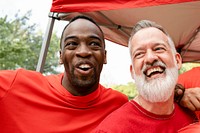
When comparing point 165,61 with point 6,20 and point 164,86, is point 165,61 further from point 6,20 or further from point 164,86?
point 6,20

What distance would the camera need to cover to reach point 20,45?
16047mm

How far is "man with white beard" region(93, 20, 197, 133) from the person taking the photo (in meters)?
1.40

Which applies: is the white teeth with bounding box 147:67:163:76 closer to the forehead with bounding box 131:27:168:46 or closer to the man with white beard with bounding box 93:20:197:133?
the man with white beard with bounding box 93:20:197:133

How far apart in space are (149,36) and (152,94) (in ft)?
0.95

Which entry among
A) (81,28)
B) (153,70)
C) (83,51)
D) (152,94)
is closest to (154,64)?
(153,70)

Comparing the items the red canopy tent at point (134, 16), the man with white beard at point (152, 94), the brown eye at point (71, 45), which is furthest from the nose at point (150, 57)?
the brown eye at point (71, 45)

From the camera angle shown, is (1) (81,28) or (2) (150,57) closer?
(2) (150,57)

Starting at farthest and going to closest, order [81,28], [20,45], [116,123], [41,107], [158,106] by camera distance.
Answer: [20,45], [81,28], [41,107], [158,106], [116,123]

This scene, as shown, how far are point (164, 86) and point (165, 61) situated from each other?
12 cm

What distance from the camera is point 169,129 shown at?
1399 mm

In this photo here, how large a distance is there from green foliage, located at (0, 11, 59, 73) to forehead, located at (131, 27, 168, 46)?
46.7 feet

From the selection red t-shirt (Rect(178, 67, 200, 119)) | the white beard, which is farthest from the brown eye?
red t-shirt (Rect(178, 67, 200, 119))

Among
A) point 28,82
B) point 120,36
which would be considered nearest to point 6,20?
point 120,36

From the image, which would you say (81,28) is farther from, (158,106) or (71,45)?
(158,106)
